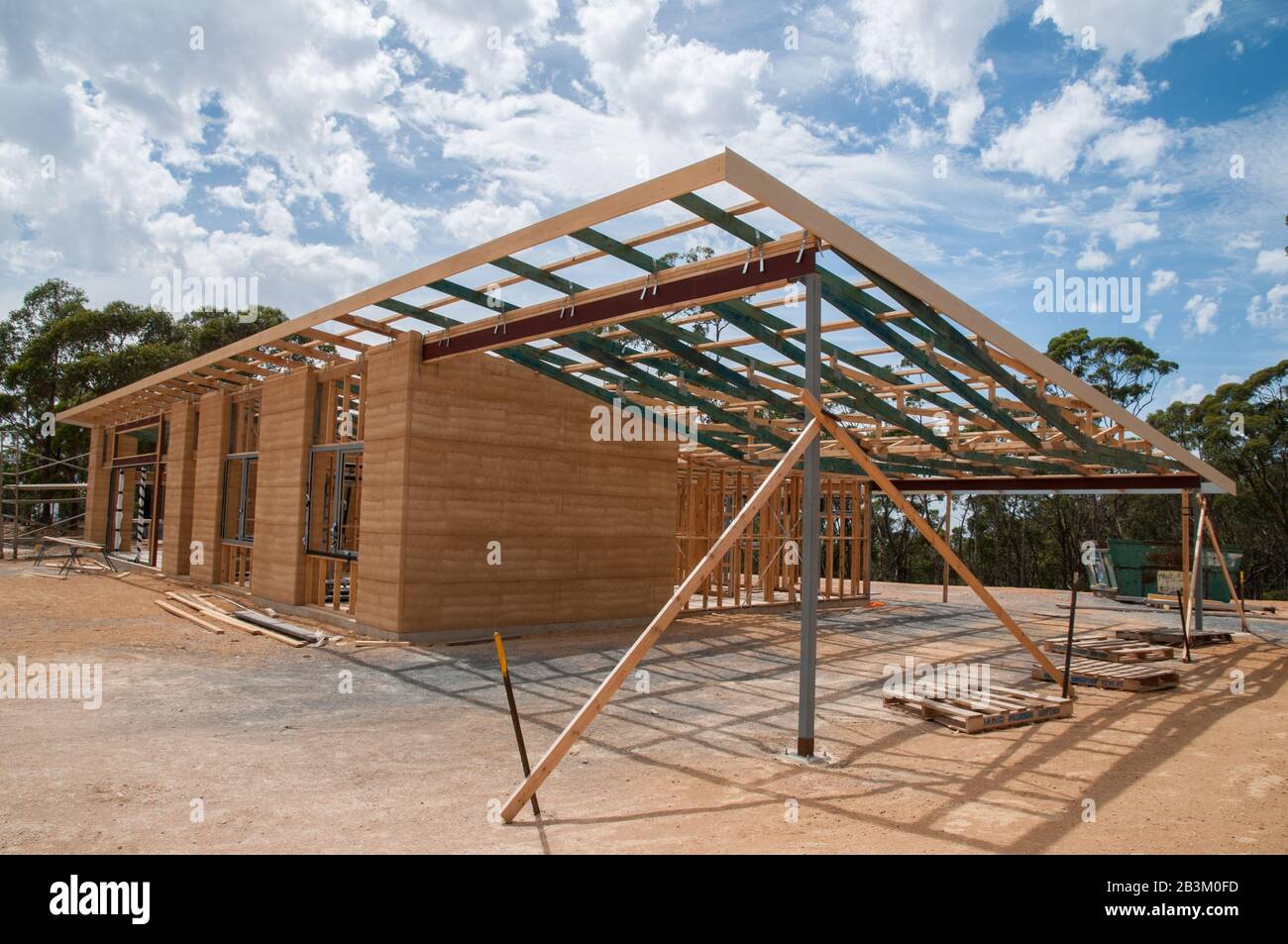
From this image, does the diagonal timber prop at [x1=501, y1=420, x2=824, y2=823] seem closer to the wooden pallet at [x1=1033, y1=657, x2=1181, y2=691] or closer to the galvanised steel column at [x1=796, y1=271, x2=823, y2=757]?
the galvanised steel column at [x1=796, y1=271, x2=823, y2=757]

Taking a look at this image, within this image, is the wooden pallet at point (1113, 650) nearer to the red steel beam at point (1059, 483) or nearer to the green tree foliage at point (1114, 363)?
the red steel beam at point (1059, 483)

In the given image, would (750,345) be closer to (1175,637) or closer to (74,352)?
(1175,637)

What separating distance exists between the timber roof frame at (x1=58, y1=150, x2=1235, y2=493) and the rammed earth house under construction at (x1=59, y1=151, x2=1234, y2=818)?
36 mm

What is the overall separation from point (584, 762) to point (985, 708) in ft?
13.5

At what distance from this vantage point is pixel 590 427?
43.0 feet

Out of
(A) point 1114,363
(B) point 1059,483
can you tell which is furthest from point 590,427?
(A) point 1114,363

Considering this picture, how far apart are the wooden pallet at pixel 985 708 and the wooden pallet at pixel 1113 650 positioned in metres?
3.69

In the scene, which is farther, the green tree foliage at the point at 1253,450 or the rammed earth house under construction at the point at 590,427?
the green tree foliage at the point at 1253,450

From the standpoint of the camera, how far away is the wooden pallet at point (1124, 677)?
9672 mm

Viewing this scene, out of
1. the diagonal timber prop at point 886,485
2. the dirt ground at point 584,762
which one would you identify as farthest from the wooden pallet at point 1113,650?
the diagonal timber prop at point 886,485

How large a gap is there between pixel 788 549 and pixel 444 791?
15154 mm

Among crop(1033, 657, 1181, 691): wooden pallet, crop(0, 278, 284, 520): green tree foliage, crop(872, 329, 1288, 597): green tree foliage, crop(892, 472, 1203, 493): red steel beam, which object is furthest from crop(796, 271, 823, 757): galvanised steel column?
crop(0, 278, 284, 520): green tree foliage

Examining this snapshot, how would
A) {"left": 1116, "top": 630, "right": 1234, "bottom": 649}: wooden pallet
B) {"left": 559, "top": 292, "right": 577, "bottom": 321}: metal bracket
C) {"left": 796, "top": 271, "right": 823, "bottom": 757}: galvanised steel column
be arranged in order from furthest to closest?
{"left": 1116, "top": 630, "right": 1234, "bottom": 649}: wooden pallet, {"left": 559, "top": 292, "right": 577, "bottom": 321}: metal bracket, {"left": 796, "top": 271, "right": 823, "bottom": 757}: galvanised steel column

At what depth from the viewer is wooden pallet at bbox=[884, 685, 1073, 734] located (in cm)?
750
